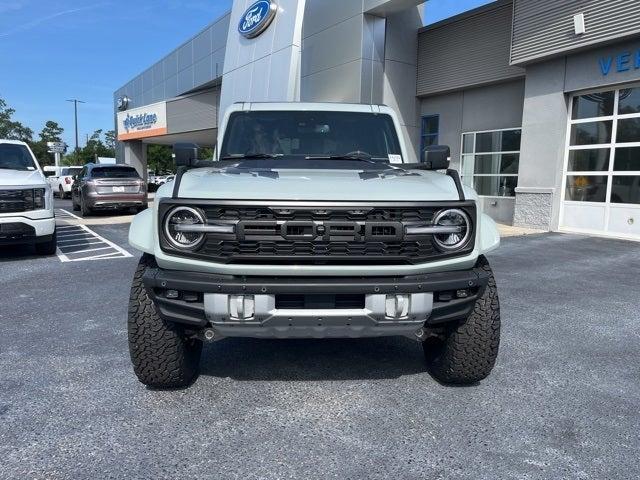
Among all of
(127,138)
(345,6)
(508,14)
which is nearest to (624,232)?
(508,14)

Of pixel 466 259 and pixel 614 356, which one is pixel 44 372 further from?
pixel 614 356

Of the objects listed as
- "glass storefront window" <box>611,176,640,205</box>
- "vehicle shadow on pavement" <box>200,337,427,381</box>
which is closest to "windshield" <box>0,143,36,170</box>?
"vehicle shadow on pavement" <box>200,337,427,381</box>

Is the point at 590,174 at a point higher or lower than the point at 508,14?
lower

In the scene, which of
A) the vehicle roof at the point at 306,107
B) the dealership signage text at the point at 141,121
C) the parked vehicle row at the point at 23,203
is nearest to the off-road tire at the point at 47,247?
the parked vehicle row at the point at 23,203

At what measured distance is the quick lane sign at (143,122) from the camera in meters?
31.4

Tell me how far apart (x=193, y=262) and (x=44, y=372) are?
5.54ft

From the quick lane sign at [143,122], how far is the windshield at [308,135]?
2875 centimetres

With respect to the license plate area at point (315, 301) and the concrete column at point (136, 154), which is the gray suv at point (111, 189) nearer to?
the license plate area at point (315, 301)

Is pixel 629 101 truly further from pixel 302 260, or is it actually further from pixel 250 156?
pixel 302 260

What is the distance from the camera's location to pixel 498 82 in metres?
13.8

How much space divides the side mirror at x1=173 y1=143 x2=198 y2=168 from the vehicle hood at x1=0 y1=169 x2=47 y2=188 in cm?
501

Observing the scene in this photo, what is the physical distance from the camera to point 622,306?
217 inches

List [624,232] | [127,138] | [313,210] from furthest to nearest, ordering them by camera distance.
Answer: [127,138] → [624,232] → [313,210]

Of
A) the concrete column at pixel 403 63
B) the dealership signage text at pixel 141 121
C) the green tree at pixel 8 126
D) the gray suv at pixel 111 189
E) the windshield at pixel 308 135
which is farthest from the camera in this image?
the green tree at pixel 8 126
